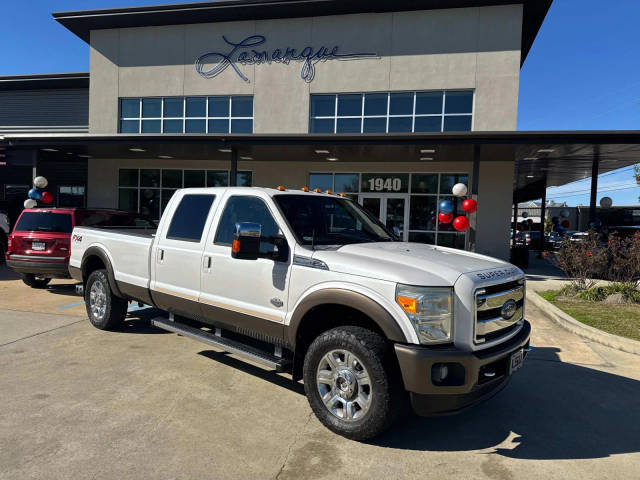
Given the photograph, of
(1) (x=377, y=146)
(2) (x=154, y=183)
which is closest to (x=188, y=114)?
(2) (x=154, y=183)

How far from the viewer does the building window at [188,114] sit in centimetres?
1836

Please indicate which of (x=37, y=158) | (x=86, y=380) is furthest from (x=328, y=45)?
(x=86, y=380)

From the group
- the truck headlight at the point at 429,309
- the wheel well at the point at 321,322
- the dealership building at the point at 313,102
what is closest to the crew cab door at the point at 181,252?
the wheel well at the point at 321,322

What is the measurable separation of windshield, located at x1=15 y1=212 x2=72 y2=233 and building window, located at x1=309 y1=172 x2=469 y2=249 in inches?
397

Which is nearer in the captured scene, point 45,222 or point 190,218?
point 190,218

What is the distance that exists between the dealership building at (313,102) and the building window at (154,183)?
6 cm

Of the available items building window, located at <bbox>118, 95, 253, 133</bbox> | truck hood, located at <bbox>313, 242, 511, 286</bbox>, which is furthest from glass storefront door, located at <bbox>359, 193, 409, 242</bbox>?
truck hood, located at <bbox>313, 242, 511, 286</bbox>

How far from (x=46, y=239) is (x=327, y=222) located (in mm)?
6936

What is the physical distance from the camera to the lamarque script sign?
17.5 metres

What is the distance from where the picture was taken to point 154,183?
19.1 metres

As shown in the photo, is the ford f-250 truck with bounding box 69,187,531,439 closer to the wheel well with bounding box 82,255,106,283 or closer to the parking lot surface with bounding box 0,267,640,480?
the parking lot surface with bounding box 0,267,640,480

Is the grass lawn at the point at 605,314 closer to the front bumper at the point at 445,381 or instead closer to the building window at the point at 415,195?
the front bumper at the point at 445,381

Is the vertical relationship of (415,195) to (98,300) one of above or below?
above

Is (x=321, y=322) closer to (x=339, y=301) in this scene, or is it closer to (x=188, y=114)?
(x=339, y=301)
